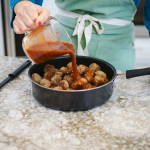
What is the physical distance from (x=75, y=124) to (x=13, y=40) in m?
1.85

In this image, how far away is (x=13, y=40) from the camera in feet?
7.96

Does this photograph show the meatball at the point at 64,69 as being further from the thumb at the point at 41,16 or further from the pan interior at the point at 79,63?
the thumb at the point at 41,16

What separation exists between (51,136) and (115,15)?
2.46 feet

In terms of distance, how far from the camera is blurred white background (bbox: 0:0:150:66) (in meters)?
2.31

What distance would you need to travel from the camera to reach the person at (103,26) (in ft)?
3.83

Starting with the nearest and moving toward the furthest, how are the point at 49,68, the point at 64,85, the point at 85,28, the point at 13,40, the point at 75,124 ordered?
the point at 75,124
the point at 64,85
the point at 49,68
the point at 85,28
the point at 13,40

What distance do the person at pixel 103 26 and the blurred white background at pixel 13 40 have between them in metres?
1.14

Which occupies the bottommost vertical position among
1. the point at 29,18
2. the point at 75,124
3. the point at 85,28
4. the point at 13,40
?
the point at 13,40

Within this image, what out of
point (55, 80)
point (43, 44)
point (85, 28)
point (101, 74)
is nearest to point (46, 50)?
point (43, 44)

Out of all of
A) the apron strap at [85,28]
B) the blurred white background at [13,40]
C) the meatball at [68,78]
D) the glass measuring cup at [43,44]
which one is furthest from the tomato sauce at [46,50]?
the blurred white background at [13,40]

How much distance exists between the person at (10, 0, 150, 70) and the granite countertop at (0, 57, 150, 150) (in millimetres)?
326

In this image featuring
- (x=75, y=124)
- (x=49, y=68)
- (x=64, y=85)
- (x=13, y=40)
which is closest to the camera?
(x=75, y=124)

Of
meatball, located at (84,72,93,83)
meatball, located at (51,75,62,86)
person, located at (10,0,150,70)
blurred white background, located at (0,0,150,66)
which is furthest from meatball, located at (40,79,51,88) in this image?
blurred white background, located at (0,0,150,66)

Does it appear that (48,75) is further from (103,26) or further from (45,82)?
(103,26)
